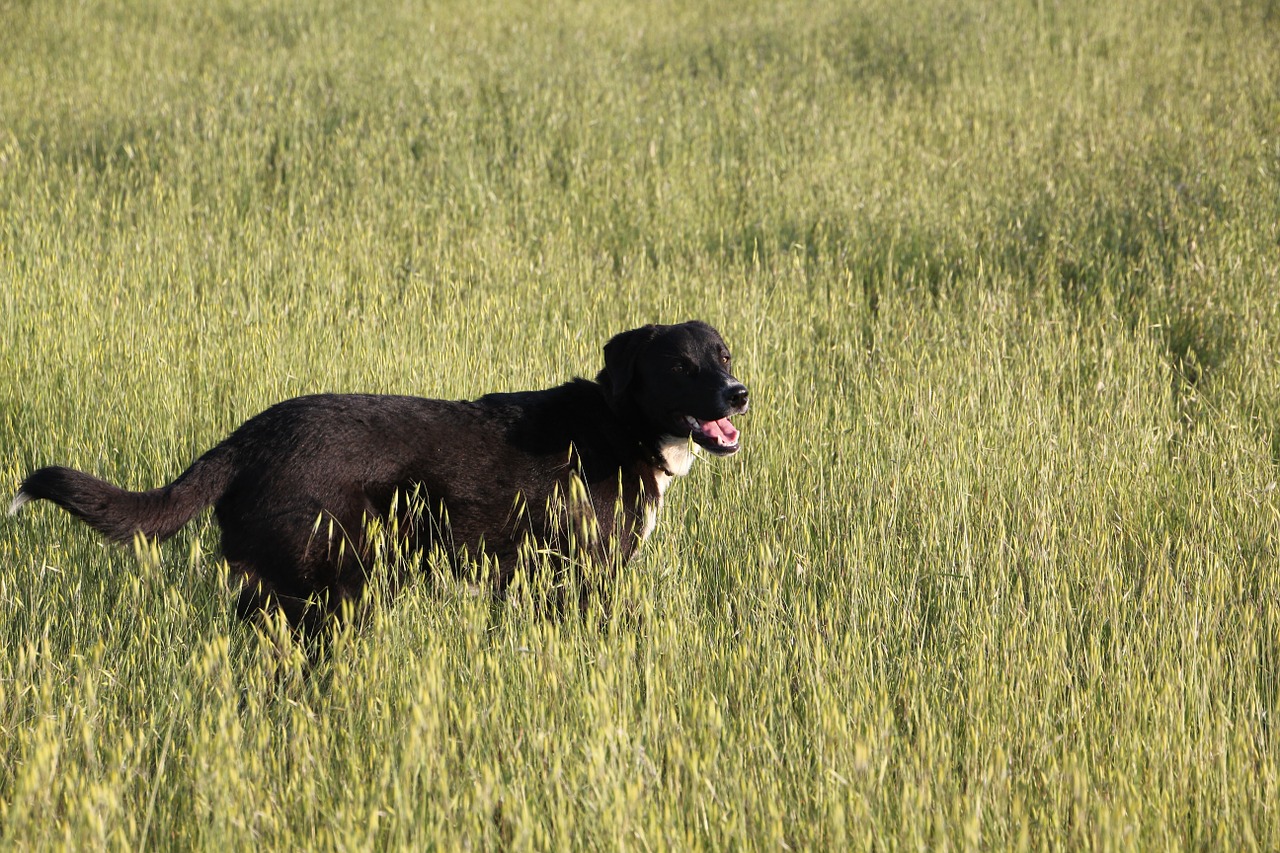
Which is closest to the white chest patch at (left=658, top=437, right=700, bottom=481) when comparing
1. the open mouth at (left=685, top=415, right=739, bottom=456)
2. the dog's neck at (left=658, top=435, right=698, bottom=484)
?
the dog's neck at (left=658, top=435, right=698, bottom=484)

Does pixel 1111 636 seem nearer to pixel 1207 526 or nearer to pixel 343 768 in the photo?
pixel 1207 526

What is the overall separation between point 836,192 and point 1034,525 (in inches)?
169

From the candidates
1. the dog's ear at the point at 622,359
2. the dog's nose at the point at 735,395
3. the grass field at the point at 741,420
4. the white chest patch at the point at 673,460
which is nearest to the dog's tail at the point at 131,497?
the grass field at the point at 741,420

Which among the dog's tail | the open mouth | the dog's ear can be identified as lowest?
the open mouth

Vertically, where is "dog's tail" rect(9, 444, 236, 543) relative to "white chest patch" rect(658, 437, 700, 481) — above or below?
above

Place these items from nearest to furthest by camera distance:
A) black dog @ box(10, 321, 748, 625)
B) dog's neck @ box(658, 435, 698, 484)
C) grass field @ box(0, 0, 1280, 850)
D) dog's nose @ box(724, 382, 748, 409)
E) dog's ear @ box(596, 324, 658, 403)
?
grass field @ box(0, 0, 1280, 850) → black dog @ box(10, 321, 748, 625) → dog's nose @ box(724, 382, 748, 409) → dog's ear @ box(596, 324, 658, 403) → dog's neck @ box(658, 435, 698, 484)

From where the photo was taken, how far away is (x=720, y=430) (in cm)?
374

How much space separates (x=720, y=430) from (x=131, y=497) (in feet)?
5.98

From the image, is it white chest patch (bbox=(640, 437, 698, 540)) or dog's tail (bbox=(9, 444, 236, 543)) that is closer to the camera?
dog's tail (bbox=(9, 444, 236, 543))

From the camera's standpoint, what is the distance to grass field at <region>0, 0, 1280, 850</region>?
2.27 metres

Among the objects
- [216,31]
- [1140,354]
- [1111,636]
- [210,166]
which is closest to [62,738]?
[1111,636]

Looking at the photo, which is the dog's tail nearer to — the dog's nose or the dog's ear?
the dog's ear

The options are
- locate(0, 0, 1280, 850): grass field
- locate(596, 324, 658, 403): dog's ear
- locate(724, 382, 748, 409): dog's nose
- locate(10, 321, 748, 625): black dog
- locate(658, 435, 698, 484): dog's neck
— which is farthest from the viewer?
locate(658, 435, 698, 484): dog's neck

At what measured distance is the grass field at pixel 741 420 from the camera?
2.27 metres
